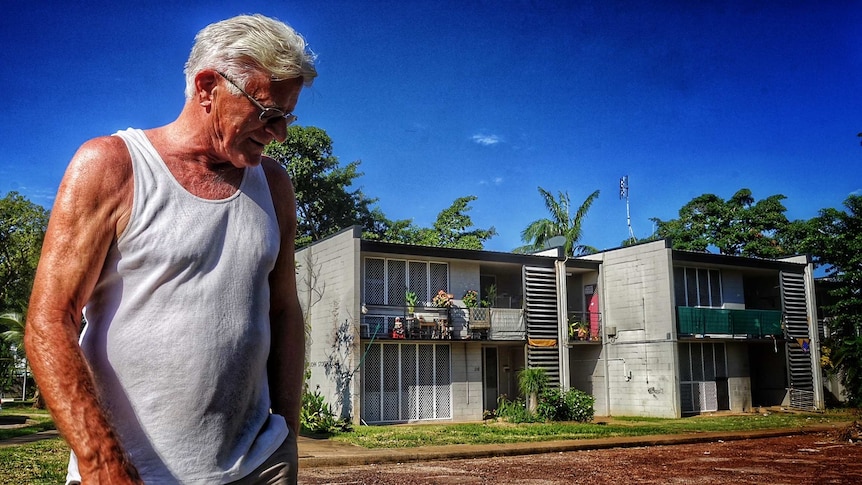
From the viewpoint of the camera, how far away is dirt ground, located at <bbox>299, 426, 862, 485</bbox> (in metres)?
10.9

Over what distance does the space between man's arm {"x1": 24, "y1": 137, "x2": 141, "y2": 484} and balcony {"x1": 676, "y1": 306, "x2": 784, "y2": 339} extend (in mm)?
27214

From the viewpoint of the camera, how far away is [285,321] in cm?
162

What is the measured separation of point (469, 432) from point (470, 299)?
6.23 meters

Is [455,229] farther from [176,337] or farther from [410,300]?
[176,337]

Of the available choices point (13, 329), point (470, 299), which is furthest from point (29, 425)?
point (470, 299)

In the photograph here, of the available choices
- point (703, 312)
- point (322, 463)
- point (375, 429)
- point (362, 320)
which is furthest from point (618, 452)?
point (703, 312)

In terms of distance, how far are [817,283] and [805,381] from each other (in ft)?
19.9

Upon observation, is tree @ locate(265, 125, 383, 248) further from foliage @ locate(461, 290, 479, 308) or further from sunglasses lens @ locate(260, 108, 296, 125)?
sunglasses lens @ locate(260, 108, 296, 125)

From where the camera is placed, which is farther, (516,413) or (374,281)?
(374,281)

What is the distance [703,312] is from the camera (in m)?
27.6

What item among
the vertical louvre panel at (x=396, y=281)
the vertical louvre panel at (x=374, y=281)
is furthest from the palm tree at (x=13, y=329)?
the vertical louvre panel at (x=396, y=281)

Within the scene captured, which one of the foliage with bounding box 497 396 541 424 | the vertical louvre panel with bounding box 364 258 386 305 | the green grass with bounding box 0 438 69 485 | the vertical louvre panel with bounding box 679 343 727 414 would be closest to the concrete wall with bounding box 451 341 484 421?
the foliage with bounding box 497 396 541 424

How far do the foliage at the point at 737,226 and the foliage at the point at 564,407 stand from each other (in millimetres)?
18136

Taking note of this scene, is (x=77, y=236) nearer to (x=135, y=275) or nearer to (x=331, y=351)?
(x=135, y=275)
